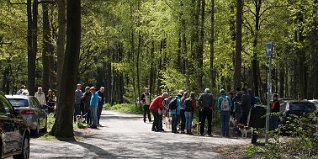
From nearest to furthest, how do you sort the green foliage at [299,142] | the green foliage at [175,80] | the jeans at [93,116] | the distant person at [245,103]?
the green foliage at [299,142], the distant person at [245,103], the jeans at [93,116], the green foliage at [175,80]

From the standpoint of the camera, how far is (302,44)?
127ft

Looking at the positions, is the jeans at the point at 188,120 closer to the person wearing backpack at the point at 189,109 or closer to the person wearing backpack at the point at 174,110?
the person wearing backpack at the point at 189,109

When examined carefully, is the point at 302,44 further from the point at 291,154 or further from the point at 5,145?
the point at 5,145

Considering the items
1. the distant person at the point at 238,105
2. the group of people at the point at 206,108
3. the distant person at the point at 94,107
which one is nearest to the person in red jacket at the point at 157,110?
the group of people at the point at 206,108

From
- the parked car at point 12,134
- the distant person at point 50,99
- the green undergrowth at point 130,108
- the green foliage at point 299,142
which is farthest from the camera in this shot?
the green undergrowth at point 130,108

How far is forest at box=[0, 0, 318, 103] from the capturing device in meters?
27.9

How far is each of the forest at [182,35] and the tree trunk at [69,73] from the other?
3.85 metres

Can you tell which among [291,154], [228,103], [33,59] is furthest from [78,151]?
[33,59]

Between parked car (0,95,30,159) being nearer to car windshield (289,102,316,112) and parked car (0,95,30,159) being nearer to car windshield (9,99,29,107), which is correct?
car windshield (9,99,29,107)

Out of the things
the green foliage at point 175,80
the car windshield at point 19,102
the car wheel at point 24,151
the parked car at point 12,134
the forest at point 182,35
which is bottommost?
the car wheel at point 24,151

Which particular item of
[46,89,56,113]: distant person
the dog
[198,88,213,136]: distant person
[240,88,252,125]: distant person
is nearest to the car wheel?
[198,88,213,136]: distant person

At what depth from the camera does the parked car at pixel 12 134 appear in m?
10.5

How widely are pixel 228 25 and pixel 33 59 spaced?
17965 mm

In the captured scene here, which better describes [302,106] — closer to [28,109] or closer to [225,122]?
[225,122]
